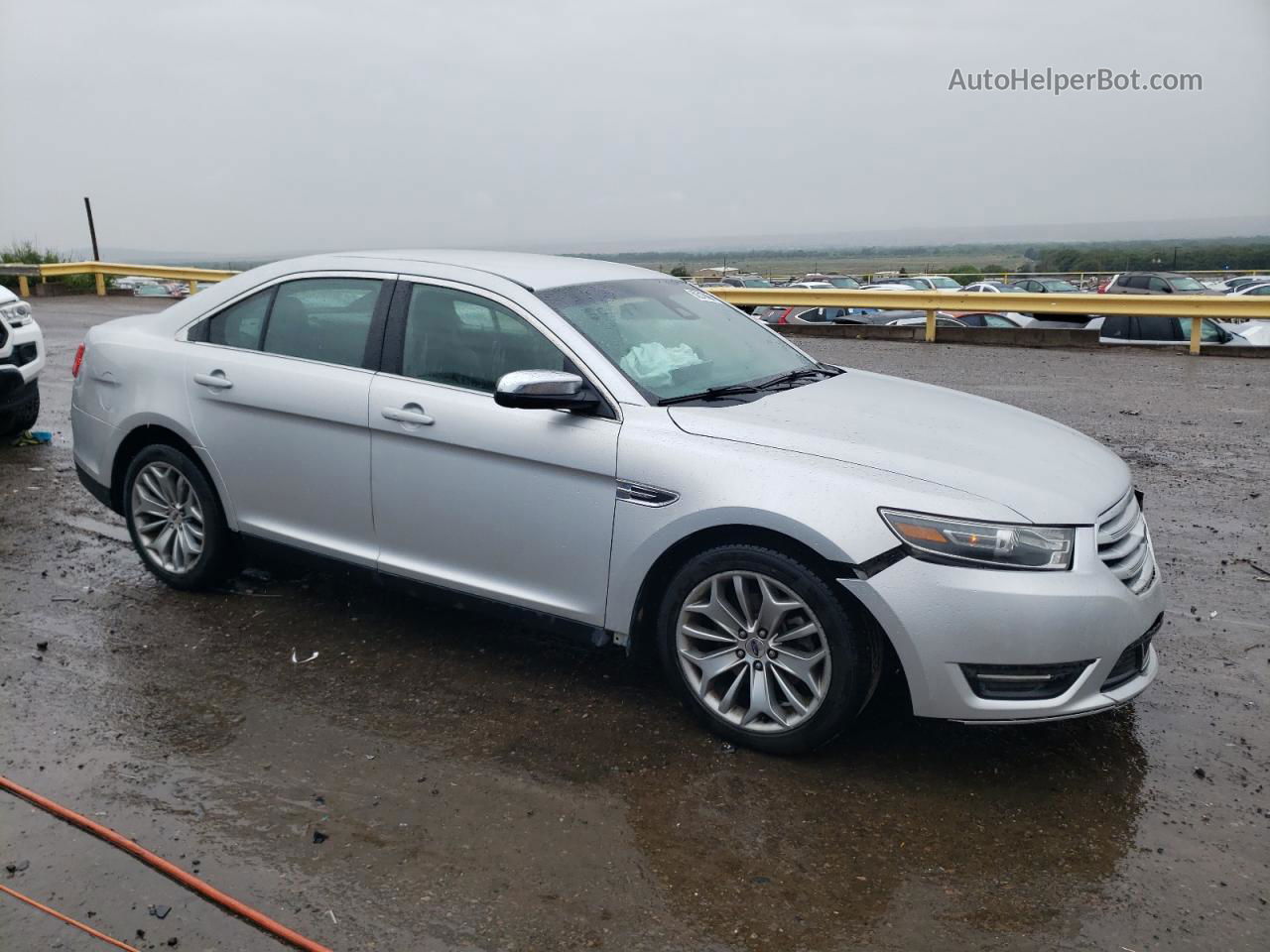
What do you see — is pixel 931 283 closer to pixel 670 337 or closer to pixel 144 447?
pixel 670 337

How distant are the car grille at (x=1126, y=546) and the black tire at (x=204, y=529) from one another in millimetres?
3834

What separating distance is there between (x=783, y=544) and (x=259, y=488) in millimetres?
2562

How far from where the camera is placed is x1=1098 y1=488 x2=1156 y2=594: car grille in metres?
3.70

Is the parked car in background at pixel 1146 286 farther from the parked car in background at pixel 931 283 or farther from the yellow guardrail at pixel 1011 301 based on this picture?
the yellow guardrail at pixel 1011 301

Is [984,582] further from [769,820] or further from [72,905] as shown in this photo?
[72,905]

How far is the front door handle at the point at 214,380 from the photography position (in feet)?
16.8

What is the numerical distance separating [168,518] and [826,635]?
346 cm

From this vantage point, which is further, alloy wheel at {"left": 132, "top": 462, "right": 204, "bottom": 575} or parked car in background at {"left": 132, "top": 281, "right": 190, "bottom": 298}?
parked car in background at {"left": 132, "top": 281, "right": 190, "bottom": 298}

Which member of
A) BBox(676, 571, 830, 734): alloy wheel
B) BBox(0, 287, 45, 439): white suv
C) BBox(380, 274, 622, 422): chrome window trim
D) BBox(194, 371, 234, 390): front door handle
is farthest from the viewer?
BBox(0, 287, 45, 439): white suv

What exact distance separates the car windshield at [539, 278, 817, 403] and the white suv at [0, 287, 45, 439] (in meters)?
5.64

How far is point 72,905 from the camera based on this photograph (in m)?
3.09

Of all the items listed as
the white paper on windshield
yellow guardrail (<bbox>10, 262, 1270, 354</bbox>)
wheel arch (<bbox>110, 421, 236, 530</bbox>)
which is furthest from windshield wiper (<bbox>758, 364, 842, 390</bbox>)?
yellow guardrail (<bbox>10, 262, 1270, 354</bbox>)

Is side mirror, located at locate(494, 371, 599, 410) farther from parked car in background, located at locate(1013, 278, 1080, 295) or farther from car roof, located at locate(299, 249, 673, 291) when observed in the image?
parked car in background, located at locate(1013, 278, 1080, 295)

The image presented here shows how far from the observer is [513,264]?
16.4ft
